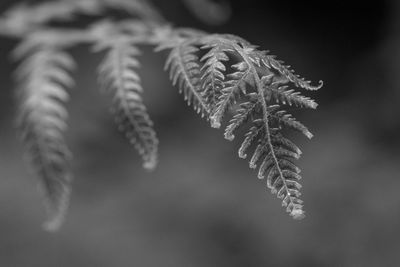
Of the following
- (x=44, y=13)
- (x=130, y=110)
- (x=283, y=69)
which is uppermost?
(x=44, y=13)

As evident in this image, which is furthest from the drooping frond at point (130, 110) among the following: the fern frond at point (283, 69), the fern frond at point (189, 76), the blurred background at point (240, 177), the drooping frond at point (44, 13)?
the blurred background at point (240, 177)

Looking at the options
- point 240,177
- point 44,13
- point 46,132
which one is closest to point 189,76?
point 46,132

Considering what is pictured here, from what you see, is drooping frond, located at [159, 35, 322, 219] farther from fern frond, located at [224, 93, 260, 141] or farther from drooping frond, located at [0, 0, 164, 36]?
drooping frond, located at [0, 0, 164, 36]

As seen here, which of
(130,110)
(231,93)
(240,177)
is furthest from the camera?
(240,177)

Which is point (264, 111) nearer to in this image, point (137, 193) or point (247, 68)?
point (247, 68)

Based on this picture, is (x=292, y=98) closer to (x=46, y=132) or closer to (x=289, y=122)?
(x=289, y=122)

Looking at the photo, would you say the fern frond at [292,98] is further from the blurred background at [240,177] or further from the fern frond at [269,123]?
the blurred background at [240,177]

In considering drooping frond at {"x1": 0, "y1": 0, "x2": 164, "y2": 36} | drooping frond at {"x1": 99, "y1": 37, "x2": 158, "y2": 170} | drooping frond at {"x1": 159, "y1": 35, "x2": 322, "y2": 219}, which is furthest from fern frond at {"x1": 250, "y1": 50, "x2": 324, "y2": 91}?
drooping frond at {"x1": 0, "y1": 0, "x2": 164, "y2": 36}
